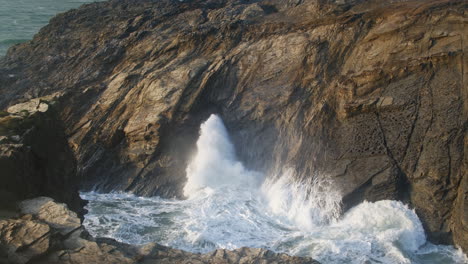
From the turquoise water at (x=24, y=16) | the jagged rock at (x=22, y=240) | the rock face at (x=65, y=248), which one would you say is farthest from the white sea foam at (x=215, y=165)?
the turquoise water at (x=24, y=16)

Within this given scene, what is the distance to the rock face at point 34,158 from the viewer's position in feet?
40.1

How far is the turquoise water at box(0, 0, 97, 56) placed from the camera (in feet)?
117

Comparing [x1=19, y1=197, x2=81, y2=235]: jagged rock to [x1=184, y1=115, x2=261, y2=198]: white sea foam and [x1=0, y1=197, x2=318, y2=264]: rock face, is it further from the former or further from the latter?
[x1=184, y1=115, x2=261, y2=198]: white sea foam

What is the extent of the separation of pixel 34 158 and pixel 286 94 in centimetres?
945

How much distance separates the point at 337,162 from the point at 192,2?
13056 mm

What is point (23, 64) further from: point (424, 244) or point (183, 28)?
point (424, 244)

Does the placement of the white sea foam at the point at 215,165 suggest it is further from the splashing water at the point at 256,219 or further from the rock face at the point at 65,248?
the rock face at the point at 65,248

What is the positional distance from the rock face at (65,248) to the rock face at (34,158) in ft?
2.37

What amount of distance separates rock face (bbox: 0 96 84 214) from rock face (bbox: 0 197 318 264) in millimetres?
722

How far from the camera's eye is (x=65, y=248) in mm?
10359

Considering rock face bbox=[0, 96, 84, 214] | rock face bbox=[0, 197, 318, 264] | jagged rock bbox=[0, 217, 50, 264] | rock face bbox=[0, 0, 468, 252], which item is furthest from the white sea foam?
jagged rock bbox=[0, 217, 50, 264]

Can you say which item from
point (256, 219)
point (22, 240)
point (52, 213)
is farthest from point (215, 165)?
point (22, 240)

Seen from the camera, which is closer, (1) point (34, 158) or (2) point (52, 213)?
(2) point (52, 213)

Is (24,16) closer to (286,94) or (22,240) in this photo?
(286,94)
